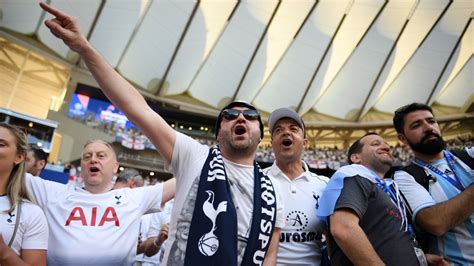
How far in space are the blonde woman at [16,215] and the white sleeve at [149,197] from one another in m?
0.64

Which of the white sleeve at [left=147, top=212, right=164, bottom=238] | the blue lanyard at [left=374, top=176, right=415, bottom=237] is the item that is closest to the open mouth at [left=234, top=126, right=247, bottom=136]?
the blue lanyard at [left=374, top=176, right=415, bottom=237]

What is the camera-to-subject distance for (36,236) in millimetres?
1926

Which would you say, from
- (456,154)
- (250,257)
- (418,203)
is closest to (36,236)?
(250,257)

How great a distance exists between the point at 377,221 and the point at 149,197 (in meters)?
1.55

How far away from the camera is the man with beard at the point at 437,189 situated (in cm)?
195

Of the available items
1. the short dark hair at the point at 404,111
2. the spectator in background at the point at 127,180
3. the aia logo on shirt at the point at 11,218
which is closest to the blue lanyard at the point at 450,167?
the short dark hair at the point at 404,111

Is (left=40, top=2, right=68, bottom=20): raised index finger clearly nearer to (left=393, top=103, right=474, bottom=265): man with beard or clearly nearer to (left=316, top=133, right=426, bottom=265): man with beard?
(left=316, top=133, right=426, bottom=265): man with beard

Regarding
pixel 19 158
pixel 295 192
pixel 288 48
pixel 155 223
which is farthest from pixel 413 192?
pixel 288 48

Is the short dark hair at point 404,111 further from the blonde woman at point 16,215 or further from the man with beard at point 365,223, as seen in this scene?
the blonde woman at point 16,215

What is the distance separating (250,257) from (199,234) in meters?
0.29

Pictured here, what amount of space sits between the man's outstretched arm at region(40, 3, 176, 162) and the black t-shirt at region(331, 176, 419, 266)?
3.64 ft

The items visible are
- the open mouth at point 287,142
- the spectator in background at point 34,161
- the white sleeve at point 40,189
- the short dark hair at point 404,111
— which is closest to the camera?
the white sleeve at point 40,189

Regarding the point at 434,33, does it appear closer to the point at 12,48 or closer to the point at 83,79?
the point at 83,79

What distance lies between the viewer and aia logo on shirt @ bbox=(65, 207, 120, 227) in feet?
7.19
